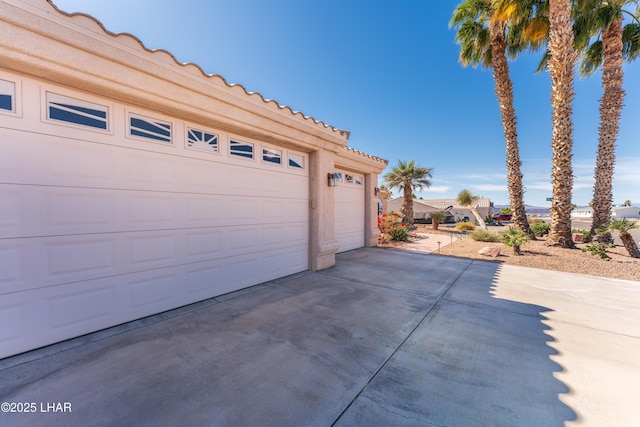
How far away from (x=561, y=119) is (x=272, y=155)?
11.6m

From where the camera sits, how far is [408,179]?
22531 mm

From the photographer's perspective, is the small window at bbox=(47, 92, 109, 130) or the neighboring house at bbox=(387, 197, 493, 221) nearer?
the small window at bbox=(47, 92, 109, 130)

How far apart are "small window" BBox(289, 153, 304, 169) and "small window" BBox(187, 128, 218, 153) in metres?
2.02

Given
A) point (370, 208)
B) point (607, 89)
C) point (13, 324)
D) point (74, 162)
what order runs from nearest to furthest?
point (13, 324), point (74, 162), point (607, 89), point (370, 208)

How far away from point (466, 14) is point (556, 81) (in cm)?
550

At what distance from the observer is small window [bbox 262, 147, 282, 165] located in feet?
18.9

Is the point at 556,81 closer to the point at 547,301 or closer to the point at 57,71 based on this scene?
the point at 547,301

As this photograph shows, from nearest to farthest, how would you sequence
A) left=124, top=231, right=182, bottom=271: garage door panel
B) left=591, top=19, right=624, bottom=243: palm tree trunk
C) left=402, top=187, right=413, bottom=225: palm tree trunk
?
left=124, top=231, right=182, bottom=271: garage door panel → left=591, top=19, right=624, bottom=243: palm tree trunk → left=402, top=187, right=413, bottom=225: palm tree trunk

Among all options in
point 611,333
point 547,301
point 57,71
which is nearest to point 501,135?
point 547,301

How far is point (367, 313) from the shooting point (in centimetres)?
A: 410

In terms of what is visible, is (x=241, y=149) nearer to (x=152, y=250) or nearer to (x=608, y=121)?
(x=152, y=250)

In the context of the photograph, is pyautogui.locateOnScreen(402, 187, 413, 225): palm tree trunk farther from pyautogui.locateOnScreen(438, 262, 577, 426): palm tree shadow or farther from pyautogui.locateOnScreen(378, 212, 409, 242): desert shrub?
pyautogui.locateOnScreen(438, 262, 577, 426): palm tree shadow

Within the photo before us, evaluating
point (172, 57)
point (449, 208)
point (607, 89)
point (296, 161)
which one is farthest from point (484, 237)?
point (449, 208)

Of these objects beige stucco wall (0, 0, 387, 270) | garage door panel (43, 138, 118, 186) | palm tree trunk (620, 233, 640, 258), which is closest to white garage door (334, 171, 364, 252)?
beige stucco wall (0, 0, 387, 270)
